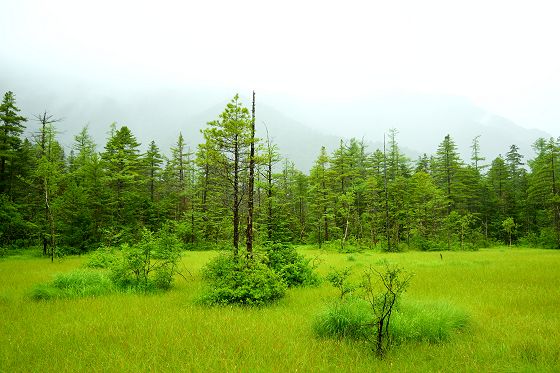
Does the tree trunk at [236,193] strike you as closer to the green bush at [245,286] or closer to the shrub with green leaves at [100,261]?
the green bush at [245,286]

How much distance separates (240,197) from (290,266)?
3772 mm

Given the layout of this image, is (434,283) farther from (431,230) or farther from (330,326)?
(431,230)

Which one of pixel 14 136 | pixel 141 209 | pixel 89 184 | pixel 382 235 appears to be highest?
pixel 14 136

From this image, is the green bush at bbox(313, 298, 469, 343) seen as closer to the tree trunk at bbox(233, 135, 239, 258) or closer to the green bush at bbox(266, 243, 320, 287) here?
the green bush at bbox(266, 243, 320, 287)

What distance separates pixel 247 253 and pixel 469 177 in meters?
44.8

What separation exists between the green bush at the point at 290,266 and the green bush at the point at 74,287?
604cm

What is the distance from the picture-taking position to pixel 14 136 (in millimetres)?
27859

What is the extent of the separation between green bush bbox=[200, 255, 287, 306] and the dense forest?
1.57 m

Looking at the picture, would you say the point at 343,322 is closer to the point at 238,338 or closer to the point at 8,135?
the point at 238,338

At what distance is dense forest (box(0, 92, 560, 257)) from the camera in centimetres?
1738

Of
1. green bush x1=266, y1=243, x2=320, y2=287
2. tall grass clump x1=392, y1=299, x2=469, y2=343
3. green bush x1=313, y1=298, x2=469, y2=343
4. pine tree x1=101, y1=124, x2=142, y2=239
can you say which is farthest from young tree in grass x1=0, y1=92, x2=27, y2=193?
tall grass clump x1=392, y1=299, x2=469, y2=343

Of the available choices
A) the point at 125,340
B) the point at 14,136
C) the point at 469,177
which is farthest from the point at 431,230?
the point at 14,136

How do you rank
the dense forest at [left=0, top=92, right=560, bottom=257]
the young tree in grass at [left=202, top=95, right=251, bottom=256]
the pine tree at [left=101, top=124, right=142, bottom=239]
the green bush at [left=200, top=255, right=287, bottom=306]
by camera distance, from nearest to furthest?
the green bush at [left=200, top=255, right=287, bottom=306] < the young tree in grass at [left=202, top=95, right=251, bottom=256] < the dense forest at [left=0, top=92, right=560, bottom=257] < the pine tree at [left=101, top=124, right=142, bottom=239]

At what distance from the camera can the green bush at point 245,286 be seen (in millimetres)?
9125
